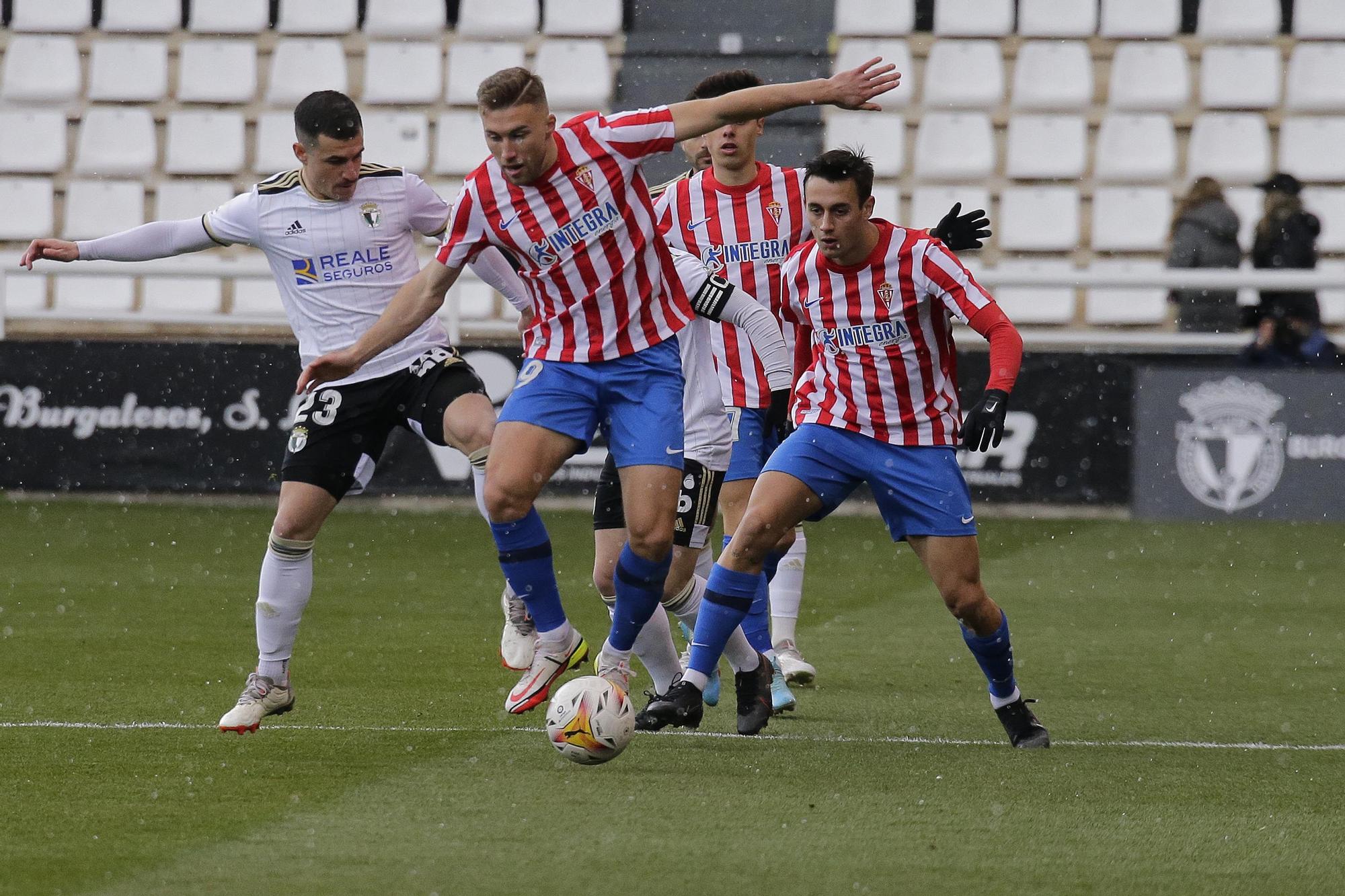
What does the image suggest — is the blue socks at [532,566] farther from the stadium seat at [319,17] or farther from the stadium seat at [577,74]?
the stadium seat at [319,17]

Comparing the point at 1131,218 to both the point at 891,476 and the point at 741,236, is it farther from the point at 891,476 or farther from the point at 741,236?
the point at 891,476

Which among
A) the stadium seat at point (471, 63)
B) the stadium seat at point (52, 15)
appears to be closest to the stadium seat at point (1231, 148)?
the stadium seat at point (471, 63)

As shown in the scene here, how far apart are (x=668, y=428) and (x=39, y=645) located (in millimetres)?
3149

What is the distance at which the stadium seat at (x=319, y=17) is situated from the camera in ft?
51.8

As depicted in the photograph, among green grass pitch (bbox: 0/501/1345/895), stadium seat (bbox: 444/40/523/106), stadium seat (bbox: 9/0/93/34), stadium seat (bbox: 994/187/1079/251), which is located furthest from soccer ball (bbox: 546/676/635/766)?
stadium seat (bbox: 9/0/93/34)

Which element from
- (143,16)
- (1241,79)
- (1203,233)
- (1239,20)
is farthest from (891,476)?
(143,16)

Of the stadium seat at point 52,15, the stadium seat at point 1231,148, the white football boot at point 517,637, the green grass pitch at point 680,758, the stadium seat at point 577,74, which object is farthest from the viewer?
the stadium seat at point 52,15

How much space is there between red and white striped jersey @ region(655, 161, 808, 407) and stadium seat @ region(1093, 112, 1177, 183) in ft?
29.0

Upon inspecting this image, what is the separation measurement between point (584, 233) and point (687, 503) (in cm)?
121

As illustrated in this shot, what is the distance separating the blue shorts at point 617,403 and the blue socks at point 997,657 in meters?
1.03

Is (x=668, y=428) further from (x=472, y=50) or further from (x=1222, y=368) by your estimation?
(x=472, y=50)

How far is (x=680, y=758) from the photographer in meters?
5.18

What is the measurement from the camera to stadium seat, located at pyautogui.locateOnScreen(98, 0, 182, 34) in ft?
52.3

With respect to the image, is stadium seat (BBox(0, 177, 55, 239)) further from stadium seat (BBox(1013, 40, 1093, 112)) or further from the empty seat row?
stadium seat (BBox(1013, 40, 1093, 112))
